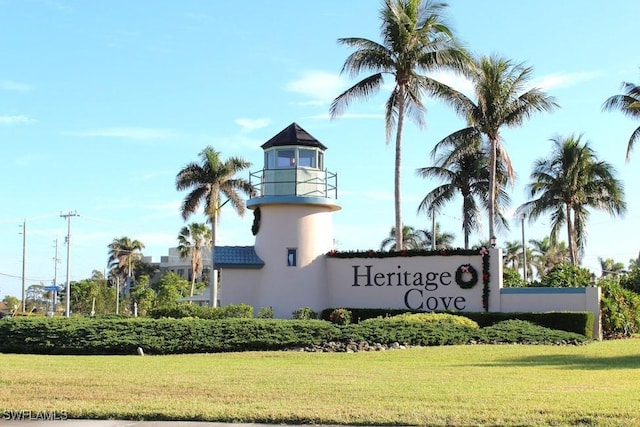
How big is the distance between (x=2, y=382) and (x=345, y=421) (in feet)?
23.5

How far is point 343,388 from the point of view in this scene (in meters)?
12.7

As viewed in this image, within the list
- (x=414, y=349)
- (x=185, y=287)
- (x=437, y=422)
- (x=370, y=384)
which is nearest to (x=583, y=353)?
(x=414, y=349)

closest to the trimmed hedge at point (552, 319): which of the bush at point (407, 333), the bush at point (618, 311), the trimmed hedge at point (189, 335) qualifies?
the bush at point (618, 311)

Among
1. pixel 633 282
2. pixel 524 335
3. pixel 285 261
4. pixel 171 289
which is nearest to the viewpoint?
pixel 524 335

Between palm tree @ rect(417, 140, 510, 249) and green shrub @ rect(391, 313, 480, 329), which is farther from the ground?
palm tree @ rect(417, 140, 510, 249)

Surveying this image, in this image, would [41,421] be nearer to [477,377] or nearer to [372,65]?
[477,377]

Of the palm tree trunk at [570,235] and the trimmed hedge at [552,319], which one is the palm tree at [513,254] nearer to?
the palm tree trunk at [570,235]

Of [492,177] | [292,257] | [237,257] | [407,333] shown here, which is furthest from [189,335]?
[492,177]

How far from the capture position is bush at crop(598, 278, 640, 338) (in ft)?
90.7

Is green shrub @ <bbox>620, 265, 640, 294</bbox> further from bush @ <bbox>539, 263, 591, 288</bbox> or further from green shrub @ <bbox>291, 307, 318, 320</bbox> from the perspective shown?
green shrub @ <bbox>291, 307, 318, 320</bbox>

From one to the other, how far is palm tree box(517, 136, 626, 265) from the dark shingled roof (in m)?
20.3

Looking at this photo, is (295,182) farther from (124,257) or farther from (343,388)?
(124,257)

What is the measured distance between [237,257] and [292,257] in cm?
217

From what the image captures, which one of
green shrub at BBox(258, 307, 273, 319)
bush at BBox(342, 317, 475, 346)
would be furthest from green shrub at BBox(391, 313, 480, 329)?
green shrub at BBox(258, 307, 273, 319)
